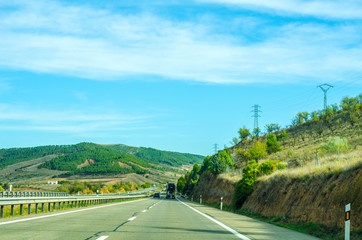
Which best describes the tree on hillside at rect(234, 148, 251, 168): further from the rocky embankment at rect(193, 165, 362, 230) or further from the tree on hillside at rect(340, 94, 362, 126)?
the rocky embankment at rect(193, 165, 362, 230)

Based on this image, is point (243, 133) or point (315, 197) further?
point (243, 133)

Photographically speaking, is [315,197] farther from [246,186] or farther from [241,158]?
[241,158]

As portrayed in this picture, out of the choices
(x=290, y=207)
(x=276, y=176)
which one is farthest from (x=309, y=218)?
(x=276, y=176)

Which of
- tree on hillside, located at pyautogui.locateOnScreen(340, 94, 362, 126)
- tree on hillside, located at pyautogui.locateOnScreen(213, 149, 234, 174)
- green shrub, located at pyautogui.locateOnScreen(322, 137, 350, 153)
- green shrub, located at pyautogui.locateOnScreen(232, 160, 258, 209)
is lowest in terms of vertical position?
green shrub, located at pyautogui.locateOnScreen(232, 160, 258, 209)

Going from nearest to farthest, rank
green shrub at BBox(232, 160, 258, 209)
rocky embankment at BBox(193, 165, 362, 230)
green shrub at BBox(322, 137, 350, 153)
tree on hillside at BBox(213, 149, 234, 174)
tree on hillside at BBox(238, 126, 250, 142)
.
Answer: rocky embankment at BBox(193, 165, 362, 230)
green shrub at BBox(232, 160, 258, 209)
green shrub at BBox(322, 137, 350, 153)
tree on hillside at BBox(213, 149, 234, 174)
tree on hillside at BBox(238, 126, 250, 142)

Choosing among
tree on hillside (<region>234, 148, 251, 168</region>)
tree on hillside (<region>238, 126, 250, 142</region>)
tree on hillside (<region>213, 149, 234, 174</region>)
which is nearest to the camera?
tree on hillside (<region>213, 149, 234, 174</region>)

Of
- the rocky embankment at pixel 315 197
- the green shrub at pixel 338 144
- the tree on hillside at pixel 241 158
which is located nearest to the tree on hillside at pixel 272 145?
the tree on hillside at pixel 241 158

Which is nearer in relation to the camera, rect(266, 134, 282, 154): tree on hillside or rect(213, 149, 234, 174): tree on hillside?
rect(213, 149, 234, 174): tree on hillside

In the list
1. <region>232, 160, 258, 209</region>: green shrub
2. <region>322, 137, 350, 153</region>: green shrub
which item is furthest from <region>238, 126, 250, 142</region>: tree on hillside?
<region>232, 160, 258, 209</region>: green shrub

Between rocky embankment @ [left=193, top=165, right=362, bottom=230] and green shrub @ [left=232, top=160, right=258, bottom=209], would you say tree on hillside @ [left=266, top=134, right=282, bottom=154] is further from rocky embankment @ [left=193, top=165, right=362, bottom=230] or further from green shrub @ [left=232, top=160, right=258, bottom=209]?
rocky embankment @ [left=193, top=165, right=362, bottom=230]

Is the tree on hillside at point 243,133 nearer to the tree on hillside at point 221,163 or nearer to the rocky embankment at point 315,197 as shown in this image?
the tree on hillside at point 221,163

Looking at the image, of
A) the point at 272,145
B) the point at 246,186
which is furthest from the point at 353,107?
the point at 246,186

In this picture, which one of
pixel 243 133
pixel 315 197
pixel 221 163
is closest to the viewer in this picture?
pixel 315 197

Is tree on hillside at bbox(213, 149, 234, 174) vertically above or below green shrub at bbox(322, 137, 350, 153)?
below
